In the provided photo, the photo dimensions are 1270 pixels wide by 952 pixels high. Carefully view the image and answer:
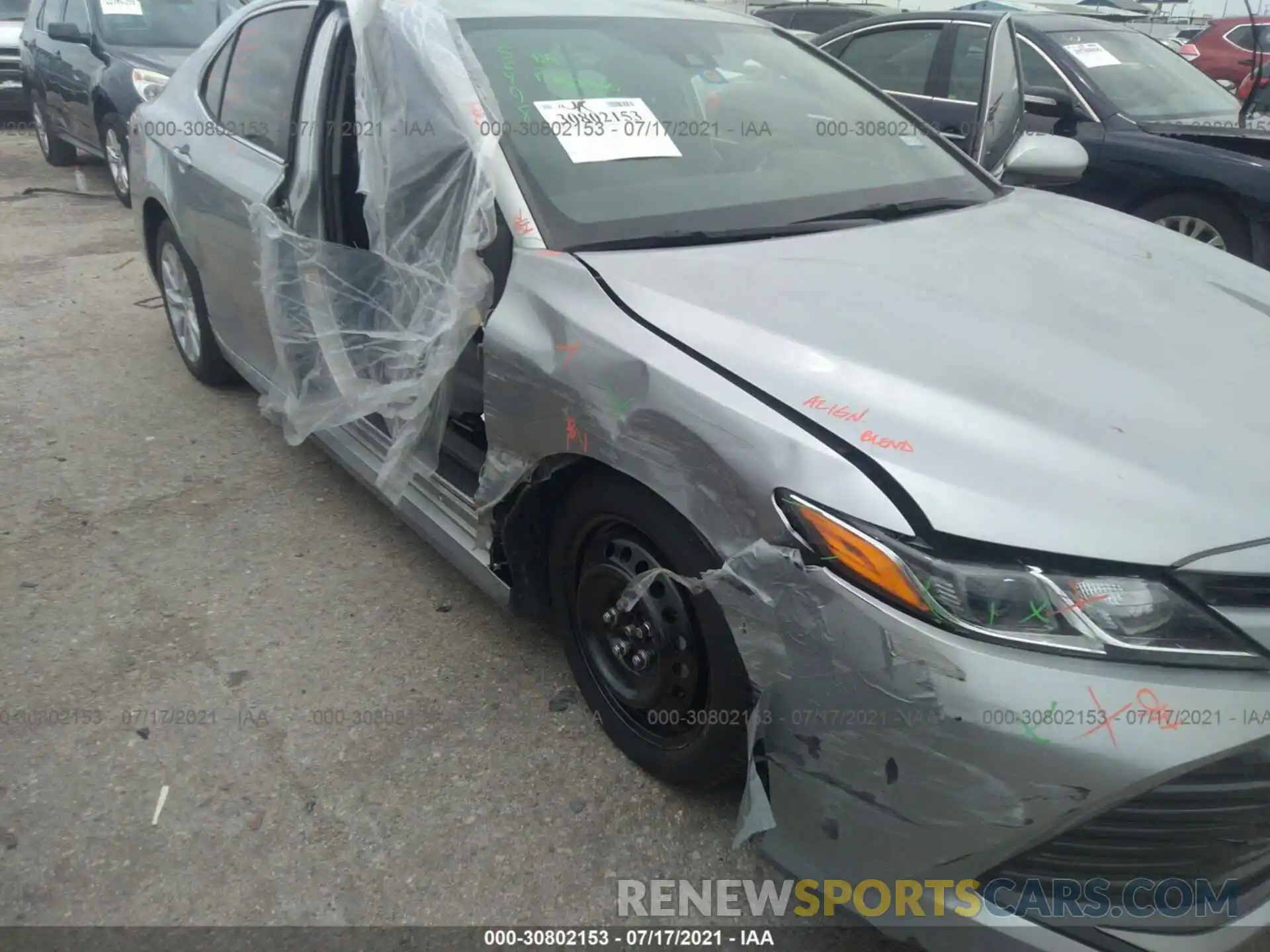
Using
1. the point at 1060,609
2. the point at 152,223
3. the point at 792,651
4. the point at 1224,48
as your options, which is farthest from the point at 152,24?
the point at 1224,48

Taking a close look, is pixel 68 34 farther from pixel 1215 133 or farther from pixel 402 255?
pixel 1215 133

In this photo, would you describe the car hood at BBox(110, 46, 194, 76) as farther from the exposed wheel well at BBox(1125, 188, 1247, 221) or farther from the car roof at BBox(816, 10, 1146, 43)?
the exposed wheel well at BBox(1125, 188, 1247, 221)

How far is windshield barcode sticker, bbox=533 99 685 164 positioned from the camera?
2402 mm

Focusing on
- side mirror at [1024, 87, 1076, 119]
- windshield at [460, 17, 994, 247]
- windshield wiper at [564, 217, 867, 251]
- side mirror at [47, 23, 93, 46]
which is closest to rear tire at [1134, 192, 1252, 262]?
side mirror at [1024, 87, 1076, 119]

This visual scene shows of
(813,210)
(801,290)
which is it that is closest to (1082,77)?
(813,210)

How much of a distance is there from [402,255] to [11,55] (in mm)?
10917

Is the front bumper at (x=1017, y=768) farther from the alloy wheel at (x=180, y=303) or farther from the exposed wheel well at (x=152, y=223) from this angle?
the exposed wheel well at (x=152, y=223)

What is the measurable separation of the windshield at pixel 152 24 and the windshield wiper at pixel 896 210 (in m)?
7.18

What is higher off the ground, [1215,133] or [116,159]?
[1215,133]

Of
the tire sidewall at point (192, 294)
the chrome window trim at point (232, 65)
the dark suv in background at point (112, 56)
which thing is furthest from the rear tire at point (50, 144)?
the chrome window trim at point (232, 65)

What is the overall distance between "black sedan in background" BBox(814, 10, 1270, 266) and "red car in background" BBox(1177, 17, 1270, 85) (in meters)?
7.08

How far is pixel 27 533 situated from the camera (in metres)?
3.31

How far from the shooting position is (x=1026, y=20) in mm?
6258

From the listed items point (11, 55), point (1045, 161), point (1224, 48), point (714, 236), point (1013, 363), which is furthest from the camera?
point (1224, 48)
